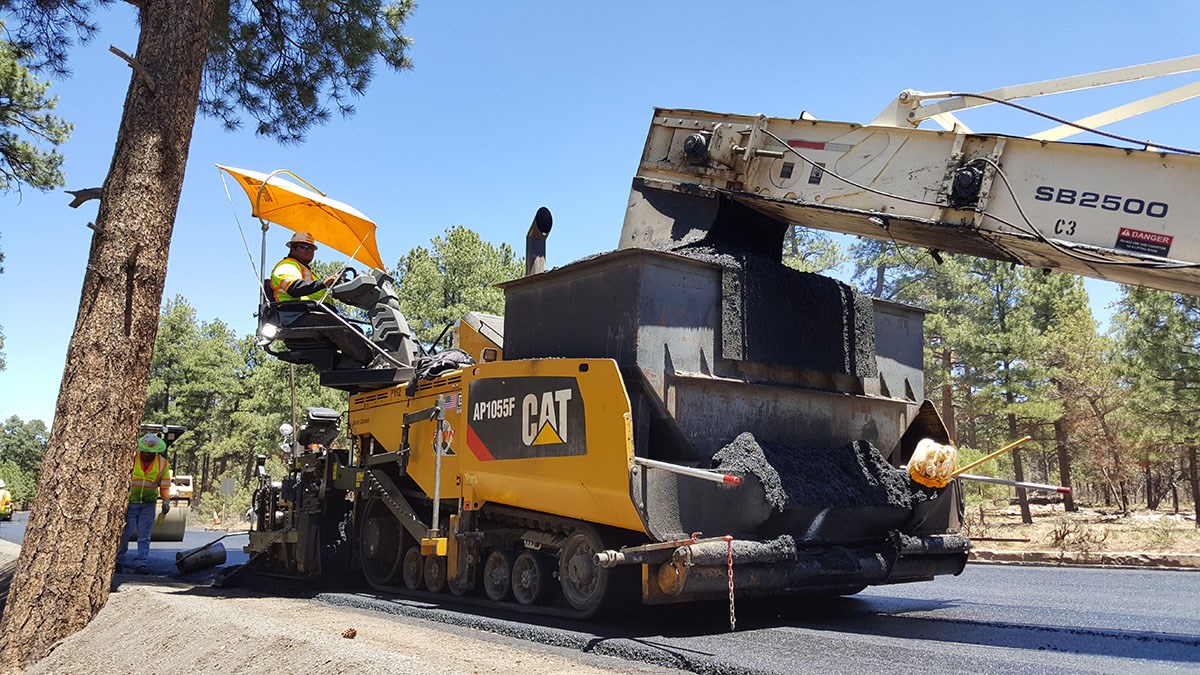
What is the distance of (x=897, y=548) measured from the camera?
273 inches

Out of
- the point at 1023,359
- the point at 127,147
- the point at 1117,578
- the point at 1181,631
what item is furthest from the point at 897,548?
the point at 1023,359

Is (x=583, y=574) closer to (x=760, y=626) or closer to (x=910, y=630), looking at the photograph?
(x=760, y=626)

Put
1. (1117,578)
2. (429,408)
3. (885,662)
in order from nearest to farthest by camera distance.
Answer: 1. (885,662)
2. (429,408)
3. (1117,578)

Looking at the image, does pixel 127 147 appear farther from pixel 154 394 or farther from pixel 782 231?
pixel 154 394

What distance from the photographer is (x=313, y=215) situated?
380 inches

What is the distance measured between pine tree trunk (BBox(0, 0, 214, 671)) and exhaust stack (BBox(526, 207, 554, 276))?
296 cm

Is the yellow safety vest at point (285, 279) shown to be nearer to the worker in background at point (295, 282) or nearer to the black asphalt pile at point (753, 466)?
the worker in background at point (295, 282)

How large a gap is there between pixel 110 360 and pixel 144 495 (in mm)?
4556

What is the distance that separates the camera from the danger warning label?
5.26 meters

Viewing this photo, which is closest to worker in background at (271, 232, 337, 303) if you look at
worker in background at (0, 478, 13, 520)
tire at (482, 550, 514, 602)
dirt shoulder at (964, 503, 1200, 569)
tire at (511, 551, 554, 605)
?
tire at (482, 550, 514, 602)

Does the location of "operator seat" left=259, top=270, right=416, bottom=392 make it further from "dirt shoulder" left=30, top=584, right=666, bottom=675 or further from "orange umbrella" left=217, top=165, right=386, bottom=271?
"dirt shoulder" left=30, top=584, right=666, bottom=675

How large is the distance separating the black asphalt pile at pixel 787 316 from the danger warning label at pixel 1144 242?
227 centimetres

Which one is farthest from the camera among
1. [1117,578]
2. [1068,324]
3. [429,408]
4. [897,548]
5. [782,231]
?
[1068,324]

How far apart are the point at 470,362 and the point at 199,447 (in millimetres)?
36471
